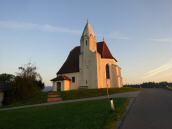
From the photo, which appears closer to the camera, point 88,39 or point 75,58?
point 88,39

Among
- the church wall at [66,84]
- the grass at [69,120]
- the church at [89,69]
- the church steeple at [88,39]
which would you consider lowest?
the grass at [69,120]

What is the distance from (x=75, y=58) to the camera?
A: 56.1 meters

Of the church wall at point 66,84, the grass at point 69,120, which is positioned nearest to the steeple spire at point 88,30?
the church wall at point 66,84

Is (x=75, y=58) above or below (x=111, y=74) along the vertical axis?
above

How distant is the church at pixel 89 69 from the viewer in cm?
5056

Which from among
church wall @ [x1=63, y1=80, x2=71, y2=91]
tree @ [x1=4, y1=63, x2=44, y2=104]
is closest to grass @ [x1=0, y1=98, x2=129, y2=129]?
tree @ [x1=4, y1=63, x2=44, y2=104]

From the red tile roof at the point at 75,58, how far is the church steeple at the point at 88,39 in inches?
88.4

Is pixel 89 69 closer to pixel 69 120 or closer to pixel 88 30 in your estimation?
pixel 88 30

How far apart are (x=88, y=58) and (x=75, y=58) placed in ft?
17.4

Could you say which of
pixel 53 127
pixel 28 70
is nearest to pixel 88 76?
pixel 28 70

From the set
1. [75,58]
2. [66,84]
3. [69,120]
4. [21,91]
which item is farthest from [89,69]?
[69,120]

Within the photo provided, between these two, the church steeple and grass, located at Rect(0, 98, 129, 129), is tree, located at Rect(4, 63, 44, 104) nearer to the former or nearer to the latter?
the church steeple

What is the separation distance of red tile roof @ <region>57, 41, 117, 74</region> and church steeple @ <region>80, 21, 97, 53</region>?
2.24 meters

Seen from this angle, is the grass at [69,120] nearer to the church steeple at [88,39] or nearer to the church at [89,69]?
the church at [89,69]
